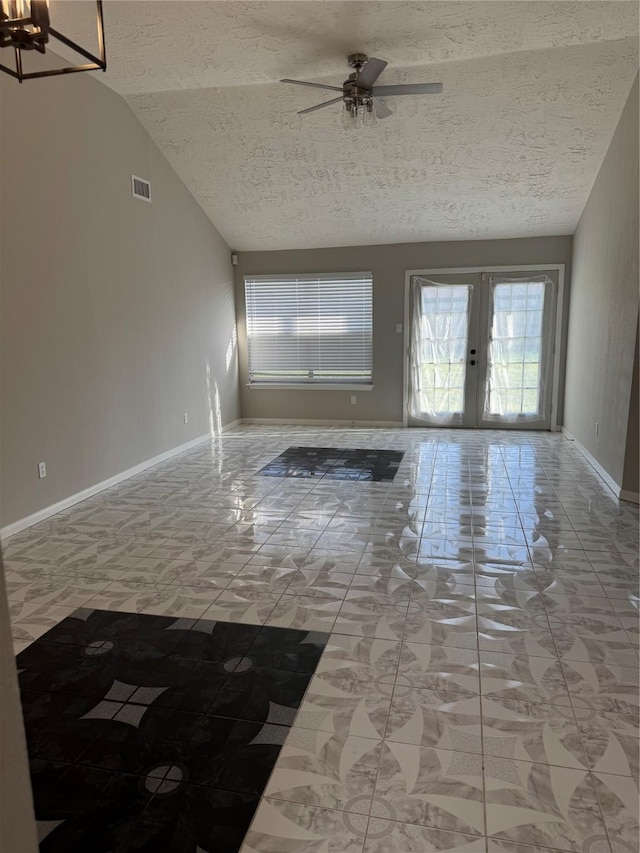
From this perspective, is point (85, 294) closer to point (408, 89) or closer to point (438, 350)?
point (408, 89)

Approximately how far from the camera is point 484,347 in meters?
7.33

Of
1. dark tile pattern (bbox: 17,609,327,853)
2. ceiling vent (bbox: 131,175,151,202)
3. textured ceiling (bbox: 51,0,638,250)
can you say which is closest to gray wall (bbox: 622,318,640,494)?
textured ceiling (bbox: 51,0,638,250)

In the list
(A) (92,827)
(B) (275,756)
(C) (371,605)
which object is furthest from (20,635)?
(C) (371,605)

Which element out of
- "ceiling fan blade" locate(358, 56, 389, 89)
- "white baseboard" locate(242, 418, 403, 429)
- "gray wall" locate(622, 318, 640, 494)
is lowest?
"white baseboard" locate(242, 418, 403, 429)

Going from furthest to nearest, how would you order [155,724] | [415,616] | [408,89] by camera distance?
1. [408,89]
2. [415,616]
3. [155,724]

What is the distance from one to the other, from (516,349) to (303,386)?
2889 mm

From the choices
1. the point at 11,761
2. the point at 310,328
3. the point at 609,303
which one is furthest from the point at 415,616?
the point at 310,328

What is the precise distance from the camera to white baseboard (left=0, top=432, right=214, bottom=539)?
384cm

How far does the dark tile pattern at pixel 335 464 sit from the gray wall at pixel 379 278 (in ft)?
5.30

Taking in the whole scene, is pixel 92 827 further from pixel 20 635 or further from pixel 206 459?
pixel 206 459

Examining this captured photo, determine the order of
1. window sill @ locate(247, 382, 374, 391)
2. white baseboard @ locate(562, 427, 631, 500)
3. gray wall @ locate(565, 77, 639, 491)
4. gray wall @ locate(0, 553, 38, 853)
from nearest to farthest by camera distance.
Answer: gray wall @ locate(0, 553, 38, 853) < gray wall @ locate(565, 77, 639, 491) < white baseboard @ locate(562, 427, 631, 500) < window sill @ locate(247, 382, 374, 391)

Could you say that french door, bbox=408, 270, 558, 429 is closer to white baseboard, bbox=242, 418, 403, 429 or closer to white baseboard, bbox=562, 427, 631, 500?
white baseboard, bbox=242, 418, 403, 429

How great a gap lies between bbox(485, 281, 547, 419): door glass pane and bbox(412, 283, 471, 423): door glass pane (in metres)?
0.38

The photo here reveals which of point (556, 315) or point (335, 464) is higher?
point (556, 315)
